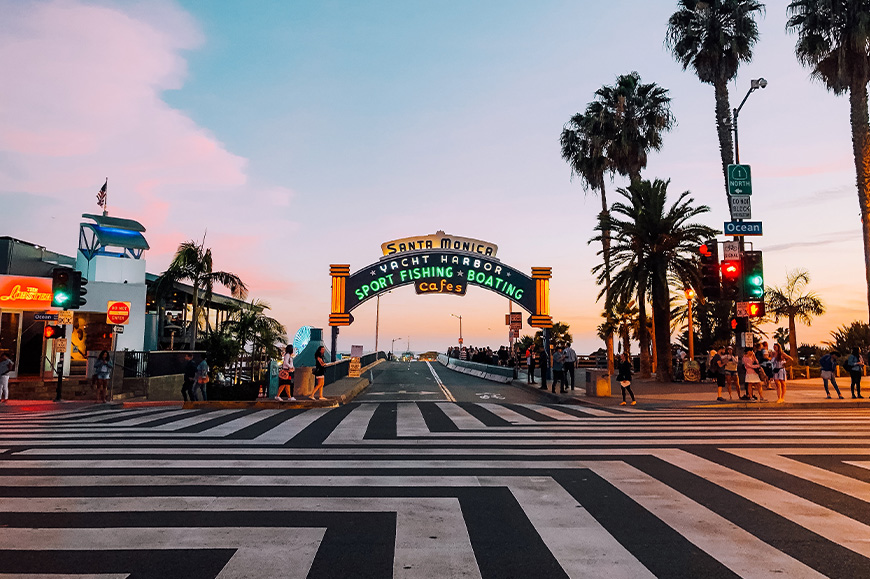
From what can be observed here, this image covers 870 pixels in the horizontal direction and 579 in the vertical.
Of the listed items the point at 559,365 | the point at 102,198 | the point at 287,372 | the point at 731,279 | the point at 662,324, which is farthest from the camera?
the point at 102,198

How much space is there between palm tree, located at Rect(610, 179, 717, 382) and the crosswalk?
57.1 ft

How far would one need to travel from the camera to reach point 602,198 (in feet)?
136

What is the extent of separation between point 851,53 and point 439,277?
21.7 metres

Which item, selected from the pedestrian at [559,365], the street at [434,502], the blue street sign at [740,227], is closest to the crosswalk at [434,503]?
the street at [434,502]

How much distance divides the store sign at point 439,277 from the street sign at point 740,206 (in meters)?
13.3

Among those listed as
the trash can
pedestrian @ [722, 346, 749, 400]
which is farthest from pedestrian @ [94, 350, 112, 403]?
pedestrian @ [722, 346, 749, 400]

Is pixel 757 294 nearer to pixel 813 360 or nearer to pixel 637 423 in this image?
pixel 637 423


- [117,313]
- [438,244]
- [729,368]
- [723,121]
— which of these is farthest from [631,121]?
[117,313]

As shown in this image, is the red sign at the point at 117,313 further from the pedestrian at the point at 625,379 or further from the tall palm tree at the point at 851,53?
the tall palm tree at the point at 851,53

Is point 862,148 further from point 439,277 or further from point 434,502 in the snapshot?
point 434,502

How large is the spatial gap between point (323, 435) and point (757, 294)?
13.8 m

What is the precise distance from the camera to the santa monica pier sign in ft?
103

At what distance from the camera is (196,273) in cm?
3625

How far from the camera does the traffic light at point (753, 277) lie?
1827cm
